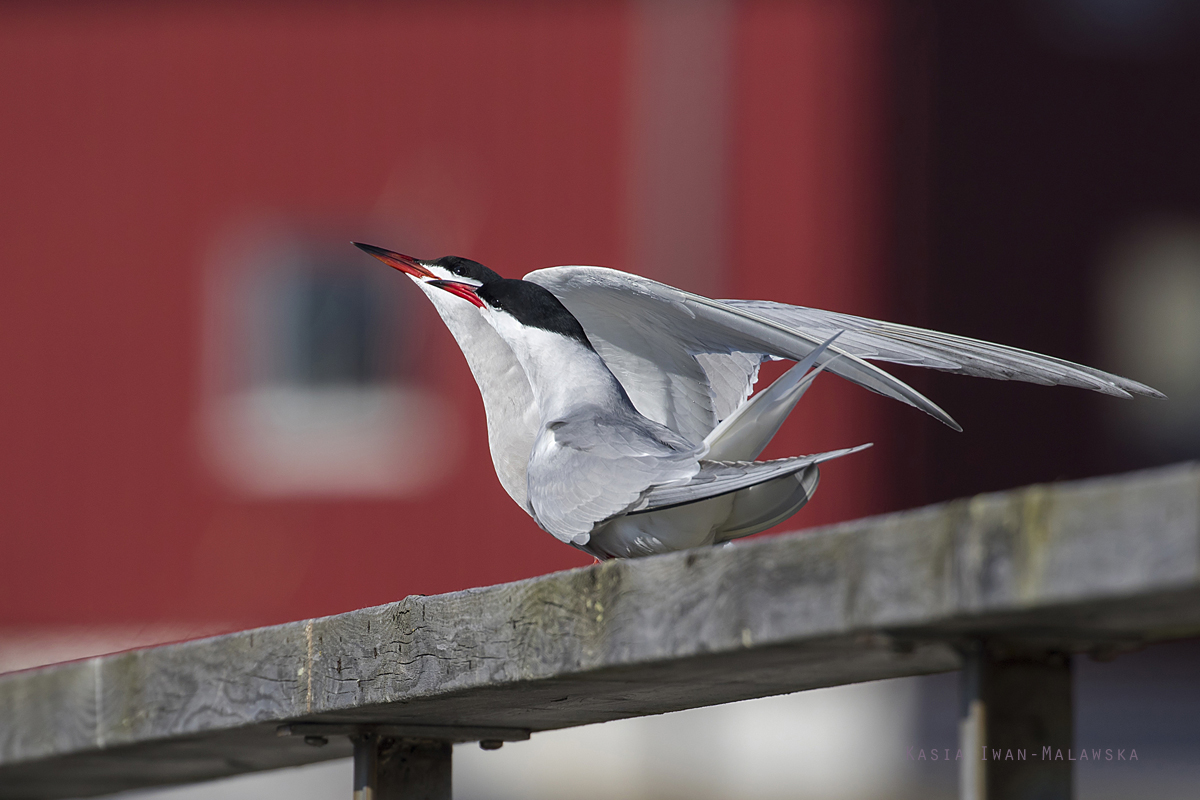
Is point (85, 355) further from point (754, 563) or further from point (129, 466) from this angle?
point (754, 563)

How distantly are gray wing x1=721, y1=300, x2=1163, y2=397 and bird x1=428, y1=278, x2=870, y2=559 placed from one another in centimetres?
20

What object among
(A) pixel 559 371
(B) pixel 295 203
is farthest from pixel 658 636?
(B) pixel 295 203

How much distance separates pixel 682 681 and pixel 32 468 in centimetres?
781

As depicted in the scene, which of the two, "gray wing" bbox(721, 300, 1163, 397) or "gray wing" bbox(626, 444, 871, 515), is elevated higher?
"gray wing" bbox(721, 300, 1163, 397)

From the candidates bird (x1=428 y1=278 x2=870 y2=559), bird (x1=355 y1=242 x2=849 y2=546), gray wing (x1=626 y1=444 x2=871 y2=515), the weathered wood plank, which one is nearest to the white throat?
bird (x1=428 y1=278 x2=870 y2=559)

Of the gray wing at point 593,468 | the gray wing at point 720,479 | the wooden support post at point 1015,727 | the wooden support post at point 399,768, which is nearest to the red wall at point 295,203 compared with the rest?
the gray wing at point 593,468

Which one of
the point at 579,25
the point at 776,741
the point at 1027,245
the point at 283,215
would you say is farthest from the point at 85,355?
the point at 1027,245

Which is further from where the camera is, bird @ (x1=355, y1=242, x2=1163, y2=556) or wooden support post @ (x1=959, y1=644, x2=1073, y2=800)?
bird @ (x1=355, y1=242, x2=1163, y2=556)

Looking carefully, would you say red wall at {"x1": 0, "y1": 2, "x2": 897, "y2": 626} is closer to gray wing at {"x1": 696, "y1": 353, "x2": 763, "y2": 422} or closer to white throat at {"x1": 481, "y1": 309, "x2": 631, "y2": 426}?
gray wing at {"x1": 696, "y1": 353, "x2": 763, "y2": 422}

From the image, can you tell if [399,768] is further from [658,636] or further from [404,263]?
[404,263]

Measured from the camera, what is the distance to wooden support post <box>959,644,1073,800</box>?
5.06ft

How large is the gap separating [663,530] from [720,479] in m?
0.24

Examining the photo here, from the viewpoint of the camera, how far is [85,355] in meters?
9.09

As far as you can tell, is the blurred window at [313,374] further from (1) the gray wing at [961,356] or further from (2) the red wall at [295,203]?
(1) the gray wing at [961,356]
